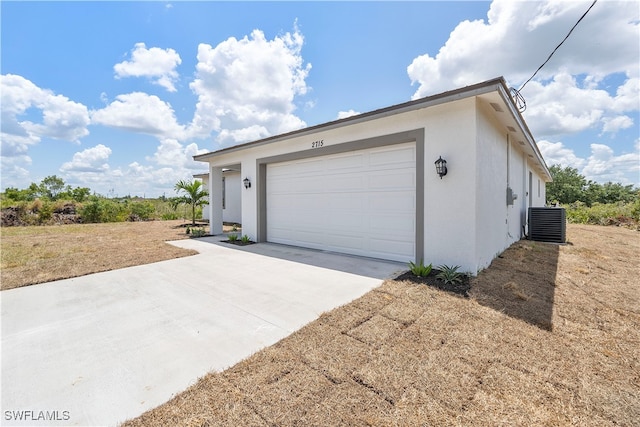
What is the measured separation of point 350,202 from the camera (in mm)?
6715

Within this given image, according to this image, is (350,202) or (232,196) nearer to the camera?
(350,202)

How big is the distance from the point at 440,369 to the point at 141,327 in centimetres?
335

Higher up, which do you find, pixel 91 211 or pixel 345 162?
pixel 345 162

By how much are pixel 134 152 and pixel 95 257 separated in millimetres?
14440

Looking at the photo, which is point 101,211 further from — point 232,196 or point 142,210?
point 232,196

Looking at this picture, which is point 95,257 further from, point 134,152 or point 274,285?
point 134,152

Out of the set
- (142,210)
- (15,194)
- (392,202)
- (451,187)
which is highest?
(15,194)

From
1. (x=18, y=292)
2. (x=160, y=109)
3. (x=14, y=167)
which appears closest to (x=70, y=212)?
(x=14, y=167)

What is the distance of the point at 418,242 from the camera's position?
5324 mm

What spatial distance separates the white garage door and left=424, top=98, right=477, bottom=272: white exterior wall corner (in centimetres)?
49

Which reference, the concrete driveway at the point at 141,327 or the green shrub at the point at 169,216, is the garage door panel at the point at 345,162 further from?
the green shrub at the point at 169,216

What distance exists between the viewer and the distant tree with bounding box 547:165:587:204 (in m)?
30.7

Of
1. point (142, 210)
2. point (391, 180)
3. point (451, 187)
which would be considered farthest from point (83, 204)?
point (451, 187)

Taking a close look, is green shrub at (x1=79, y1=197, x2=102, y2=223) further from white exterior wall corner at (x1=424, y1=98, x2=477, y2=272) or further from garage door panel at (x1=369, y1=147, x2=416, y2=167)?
white exterior wall corner at (x1=424, y1=98, x2=477, y2=272)
